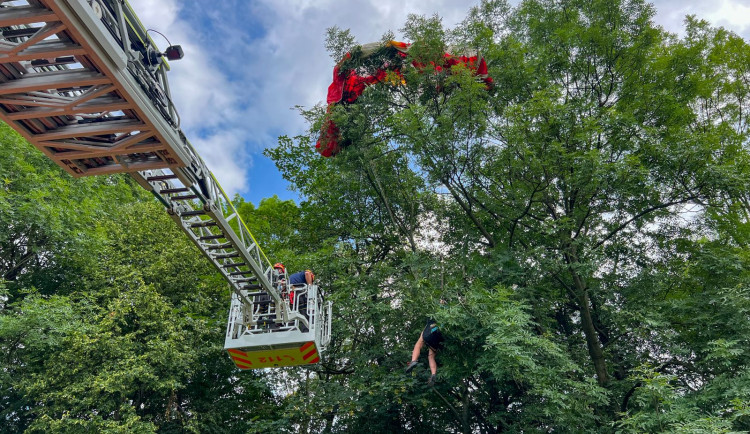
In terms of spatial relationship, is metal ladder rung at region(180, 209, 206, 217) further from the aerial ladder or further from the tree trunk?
the tree trunk

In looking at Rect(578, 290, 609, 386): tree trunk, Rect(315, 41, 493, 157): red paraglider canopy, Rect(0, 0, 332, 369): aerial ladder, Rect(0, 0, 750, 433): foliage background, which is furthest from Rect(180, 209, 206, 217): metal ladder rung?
Rect(578, 290, 609, 386): tree trunk

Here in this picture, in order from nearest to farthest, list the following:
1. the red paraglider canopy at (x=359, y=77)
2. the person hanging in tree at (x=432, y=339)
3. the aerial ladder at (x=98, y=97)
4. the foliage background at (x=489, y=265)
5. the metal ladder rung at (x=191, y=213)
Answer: the aerial ladder at (x=98, y=97)
the metal ladder rung at (x=191, y=213)
the person hanging in tree at (x=432, y=339)
the foliage background at (x=489, y=265)
the red paraglider canopy at (x=359, y=77)

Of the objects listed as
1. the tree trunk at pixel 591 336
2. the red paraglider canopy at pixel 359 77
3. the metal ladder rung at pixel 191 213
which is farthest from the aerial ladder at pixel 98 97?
the tree trunk at pixel 591 336

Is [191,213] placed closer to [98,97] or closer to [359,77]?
[98,97]

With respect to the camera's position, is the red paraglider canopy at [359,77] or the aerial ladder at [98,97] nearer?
the aerial ladder at [98,97]

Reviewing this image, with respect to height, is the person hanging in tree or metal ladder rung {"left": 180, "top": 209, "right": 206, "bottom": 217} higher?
metal ladder rung {"left": 180, "top": 209, "right": 206, "bottom": 217}

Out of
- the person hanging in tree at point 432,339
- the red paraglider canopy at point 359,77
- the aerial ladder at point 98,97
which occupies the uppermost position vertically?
the red paraglider canopy at point 359,77

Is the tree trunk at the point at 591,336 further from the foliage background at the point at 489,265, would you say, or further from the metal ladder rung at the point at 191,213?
the metal ladder rung at the point at 191,213

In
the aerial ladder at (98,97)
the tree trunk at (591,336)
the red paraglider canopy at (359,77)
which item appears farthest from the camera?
the red paraglider canopy at (359,77)

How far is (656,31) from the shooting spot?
12.9 m

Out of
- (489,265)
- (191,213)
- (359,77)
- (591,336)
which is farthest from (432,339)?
(359,77)

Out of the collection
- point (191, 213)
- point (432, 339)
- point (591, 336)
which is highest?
point (191, 213)

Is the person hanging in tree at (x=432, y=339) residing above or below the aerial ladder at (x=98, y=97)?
below

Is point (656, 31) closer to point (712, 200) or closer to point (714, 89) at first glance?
point (714, 89)
